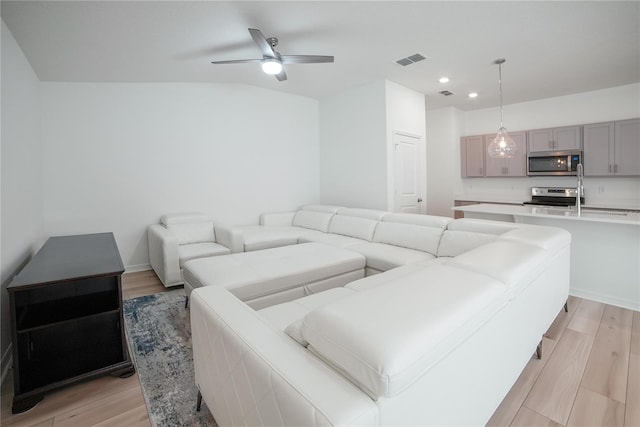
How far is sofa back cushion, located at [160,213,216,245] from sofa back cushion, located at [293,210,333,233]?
1465 mm

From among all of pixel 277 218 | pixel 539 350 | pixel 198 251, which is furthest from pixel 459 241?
pixel 277 218

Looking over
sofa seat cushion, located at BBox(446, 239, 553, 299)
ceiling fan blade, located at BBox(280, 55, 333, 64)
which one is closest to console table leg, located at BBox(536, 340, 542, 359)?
sofa seat cushion, located at BBox(446, 239, 553, 299)

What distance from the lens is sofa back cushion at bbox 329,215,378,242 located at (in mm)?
3967

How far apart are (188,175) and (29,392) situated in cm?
331

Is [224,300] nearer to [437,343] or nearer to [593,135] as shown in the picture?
[437,343]

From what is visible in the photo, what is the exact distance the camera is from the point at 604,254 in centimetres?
295

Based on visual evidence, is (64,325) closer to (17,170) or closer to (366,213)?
(17,170)

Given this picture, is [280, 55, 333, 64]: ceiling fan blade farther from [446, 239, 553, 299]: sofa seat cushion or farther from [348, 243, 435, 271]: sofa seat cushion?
[446, 239, 553, 299]: sofa seat cushion

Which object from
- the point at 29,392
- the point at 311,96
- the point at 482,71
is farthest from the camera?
the point at 311,96

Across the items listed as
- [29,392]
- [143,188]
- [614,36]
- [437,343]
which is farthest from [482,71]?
[29,392]

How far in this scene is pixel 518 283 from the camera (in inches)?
59.4

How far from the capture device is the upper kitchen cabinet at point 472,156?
6363 mm

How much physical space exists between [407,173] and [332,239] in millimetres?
1959

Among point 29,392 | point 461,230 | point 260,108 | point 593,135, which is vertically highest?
point 260,108
